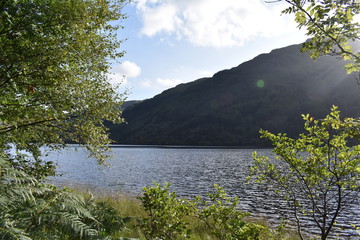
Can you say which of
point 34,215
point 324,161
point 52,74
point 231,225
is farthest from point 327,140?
point 52,74

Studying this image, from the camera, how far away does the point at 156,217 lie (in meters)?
6.41

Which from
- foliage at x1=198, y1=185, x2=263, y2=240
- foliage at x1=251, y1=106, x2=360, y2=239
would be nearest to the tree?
foliage at x1=251, y1=106, x2=360, y2=239

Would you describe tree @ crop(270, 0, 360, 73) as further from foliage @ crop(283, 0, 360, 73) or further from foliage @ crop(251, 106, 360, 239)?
foliage @ crop(251, 106, 360, 239)

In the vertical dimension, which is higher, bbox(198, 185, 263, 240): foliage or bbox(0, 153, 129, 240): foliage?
bbox(0, 153, 129, 240): foliage

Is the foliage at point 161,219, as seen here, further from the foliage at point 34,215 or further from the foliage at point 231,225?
the foliage at point 34,215

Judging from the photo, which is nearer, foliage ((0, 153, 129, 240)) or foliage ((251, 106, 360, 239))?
foliage ((0, 153, 129, 240))

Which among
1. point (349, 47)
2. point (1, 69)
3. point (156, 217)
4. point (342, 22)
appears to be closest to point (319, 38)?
point (349, 47)

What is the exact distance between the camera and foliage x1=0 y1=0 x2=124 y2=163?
249 inches

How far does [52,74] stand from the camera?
24.0 feet

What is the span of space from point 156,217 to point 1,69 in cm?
568

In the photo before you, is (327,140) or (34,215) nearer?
(34,215)

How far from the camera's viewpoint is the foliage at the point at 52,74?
631 cm

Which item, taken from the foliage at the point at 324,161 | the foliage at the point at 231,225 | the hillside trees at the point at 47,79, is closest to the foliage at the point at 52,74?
the hillside trees at the point at 47,79

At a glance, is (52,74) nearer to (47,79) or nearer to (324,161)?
(47,79)
